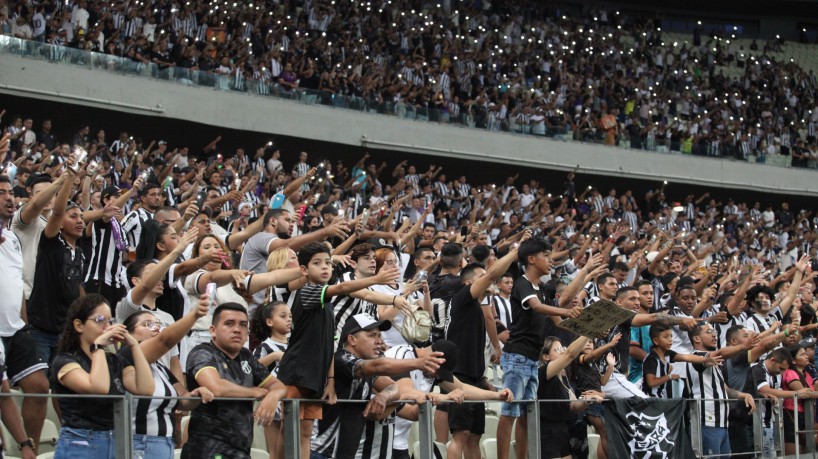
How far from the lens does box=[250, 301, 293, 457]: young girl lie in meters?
6.85

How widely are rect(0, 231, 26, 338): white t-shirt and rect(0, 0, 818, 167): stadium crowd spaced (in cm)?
1383

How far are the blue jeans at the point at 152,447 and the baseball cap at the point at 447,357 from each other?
2.21m

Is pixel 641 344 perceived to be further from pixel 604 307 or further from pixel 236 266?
pixel 236 266

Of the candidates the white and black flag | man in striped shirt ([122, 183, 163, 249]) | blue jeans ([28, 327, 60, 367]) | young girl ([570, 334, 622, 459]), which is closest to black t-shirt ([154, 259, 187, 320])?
blue jeans ([28, 327, 60, 367])

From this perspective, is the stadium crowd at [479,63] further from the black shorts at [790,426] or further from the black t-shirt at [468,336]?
the black shorts at [790,426]

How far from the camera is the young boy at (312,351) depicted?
6.25 m

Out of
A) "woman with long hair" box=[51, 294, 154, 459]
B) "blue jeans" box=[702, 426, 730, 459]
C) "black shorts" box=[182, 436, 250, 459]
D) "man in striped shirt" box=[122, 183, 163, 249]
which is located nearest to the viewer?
"woman with long hair" box=[51, 294, 154, 459]

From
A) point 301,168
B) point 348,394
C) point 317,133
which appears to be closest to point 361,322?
point 348,394

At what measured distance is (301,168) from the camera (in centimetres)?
2116

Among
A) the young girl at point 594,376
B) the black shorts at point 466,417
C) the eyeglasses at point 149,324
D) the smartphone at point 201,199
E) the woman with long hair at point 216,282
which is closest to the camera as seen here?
the eyeglasses at point 149,324

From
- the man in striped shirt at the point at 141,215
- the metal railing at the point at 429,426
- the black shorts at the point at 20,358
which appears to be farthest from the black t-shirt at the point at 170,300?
the man in striped shirt at the point at 141,215

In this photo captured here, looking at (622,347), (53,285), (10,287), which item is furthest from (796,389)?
(10,287)

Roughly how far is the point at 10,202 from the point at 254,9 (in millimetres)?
17555

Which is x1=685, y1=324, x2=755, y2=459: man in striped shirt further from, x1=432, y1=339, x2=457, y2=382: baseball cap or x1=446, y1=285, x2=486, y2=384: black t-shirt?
x1=432, y1=339, x2=457, y2=382: baseball cap
